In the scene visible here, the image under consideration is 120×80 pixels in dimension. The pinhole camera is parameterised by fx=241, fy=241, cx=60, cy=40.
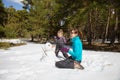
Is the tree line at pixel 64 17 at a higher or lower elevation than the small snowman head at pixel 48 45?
higher

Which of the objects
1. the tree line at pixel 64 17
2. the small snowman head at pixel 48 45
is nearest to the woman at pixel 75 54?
the small snowman head at pixel 48 45

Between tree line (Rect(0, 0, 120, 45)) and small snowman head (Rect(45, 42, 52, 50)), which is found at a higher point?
tree line (Rect(0, 0, 120, 45))

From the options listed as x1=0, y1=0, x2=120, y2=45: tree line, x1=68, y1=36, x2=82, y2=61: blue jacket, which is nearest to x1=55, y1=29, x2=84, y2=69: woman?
x1=68, y1=36, x2=82, y2=61: blue jacket

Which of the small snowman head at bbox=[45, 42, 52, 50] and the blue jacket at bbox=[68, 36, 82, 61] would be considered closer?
the blue jacket at bbox=[68, 36, 82, 61]

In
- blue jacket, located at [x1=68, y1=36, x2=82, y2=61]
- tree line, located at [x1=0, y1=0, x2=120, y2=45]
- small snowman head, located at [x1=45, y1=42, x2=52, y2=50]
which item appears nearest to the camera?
blue jacket, located at [x1=68, y1=36, x2=82, y2=61]

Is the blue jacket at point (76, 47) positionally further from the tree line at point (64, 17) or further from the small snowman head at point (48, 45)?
the tree line at point (64, 17)

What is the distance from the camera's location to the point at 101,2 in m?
21.7

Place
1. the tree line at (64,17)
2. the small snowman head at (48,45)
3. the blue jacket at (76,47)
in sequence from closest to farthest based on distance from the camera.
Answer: the blue jacket at (76,47)
the small snowman head at (48,45)
the tree line at (64,17)

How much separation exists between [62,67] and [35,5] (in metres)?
38.2

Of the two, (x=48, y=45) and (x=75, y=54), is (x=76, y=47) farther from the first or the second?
(x=48, y=45)

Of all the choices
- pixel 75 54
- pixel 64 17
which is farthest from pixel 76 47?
pixel 64 17

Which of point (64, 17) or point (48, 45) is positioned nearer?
point (48, 45)

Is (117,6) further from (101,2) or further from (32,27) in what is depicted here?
Answer: (32,27)

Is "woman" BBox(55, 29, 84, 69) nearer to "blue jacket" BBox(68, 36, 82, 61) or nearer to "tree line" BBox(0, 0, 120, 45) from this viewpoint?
"blue jacket" BBox(68, 36, 82, 61)
